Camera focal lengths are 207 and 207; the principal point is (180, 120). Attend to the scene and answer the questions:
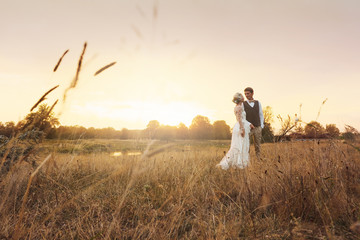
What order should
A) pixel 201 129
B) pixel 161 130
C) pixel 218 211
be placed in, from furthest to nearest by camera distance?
pixel 201 129 < pixel 161 130 < pixel 218 211

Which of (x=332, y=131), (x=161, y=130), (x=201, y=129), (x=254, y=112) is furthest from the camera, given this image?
(x=201, y=129)

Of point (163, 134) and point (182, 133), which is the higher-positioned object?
point (182, 133)

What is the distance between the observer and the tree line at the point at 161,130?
1.12m

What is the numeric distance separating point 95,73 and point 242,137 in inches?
253

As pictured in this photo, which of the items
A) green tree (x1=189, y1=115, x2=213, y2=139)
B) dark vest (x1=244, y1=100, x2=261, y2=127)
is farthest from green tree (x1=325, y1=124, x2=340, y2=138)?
green tree (x1=189, y1=115, x2=213, y2=139)

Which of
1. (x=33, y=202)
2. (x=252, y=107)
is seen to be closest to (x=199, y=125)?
(x=252, y=107)

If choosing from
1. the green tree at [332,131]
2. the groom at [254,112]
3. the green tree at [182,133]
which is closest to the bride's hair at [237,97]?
the groom at [254,112]

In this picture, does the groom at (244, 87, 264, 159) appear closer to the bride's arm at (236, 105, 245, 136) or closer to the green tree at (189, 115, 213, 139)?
the bride's arm at (236, 105, 245, 136)

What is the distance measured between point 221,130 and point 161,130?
59.2 m

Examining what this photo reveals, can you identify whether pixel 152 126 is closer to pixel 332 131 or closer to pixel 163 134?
pixel 332 131

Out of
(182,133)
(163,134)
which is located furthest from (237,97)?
(182,133)

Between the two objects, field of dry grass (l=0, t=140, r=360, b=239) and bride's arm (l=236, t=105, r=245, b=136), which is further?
bride's arm (l=236, t=105, r=245, b=136)

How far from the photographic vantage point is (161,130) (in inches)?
352

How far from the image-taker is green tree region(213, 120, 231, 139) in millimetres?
63056
